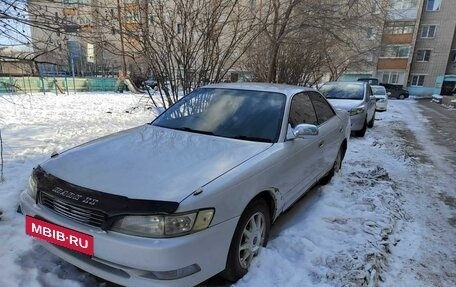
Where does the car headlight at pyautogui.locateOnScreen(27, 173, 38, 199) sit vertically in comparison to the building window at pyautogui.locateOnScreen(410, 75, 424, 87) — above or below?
above

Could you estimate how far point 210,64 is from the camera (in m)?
6.73

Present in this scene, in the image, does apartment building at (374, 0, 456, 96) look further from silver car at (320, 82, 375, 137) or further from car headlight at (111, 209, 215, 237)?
car headlight at (111, 209, 215, 237)

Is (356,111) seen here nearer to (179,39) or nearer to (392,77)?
(179,39)

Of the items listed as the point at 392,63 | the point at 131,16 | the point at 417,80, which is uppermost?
the point at 131,16

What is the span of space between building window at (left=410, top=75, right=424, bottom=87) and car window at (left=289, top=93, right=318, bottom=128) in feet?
133

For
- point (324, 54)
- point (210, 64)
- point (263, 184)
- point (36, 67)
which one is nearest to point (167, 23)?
point (210, 64)

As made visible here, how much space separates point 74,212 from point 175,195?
2.23 ft

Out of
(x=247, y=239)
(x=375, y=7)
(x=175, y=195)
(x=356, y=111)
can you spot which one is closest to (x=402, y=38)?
(x=375, y=7)

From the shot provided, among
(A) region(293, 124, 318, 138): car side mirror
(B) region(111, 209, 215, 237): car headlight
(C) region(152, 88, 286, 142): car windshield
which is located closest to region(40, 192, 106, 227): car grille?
(B) region(111, 209, 215, 237): car headlight

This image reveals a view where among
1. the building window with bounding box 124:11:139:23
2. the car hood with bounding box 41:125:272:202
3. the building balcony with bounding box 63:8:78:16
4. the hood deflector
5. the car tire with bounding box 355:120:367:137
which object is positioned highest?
the building window with bounding box 124:11:139:23

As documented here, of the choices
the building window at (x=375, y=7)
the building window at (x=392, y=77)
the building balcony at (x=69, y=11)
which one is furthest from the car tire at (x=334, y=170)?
the building window at (x=392, y=77)

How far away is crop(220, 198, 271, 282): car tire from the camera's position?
237 centimetres

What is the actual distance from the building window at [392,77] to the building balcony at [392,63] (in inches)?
26.9

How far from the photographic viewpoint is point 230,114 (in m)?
3.39
